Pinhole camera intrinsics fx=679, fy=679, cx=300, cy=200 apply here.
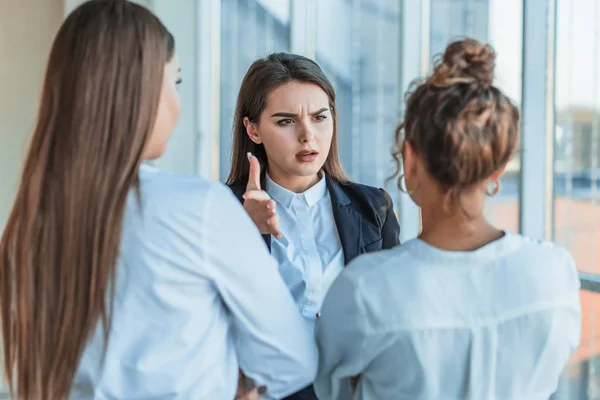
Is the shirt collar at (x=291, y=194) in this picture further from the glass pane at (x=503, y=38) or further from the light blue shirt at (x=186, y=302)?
the glass pane at (x=503, y=38)

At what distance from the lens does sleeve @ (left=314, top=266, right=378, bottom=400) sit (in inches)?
42.6

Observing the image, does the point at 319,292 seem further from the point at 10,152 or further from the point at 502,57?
the point at 10,152

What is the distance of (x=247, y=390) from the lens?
1175mm

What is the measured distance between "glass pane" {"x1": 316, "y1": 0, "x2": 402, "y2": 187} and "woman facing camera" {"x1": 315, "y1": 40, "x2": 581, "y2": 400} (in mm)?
2441

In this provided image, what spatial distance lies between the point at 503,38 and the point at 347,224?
4.83 ft

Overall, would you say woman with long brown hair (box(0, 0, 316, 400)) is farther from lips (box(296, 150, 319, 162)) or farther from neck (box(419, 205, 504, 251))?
lips (box(296, 150, 319, 162))

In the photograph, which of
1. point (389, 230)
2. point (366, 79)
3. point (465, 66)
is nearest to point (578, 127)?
point (389, 230)

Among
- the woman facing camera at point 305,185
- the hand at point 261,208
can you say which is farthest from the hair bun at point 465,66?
the woman facing camera at point 305,185

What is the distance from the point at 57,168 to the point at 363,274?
50cm

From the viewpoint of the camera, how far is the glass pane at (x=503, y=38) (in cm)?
256

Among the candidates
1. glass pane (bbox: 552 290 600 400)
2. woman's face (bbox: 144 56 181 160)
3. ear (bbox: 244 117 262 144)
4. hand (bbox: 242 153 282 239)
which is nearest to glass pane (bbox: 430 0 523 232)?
glass pane (bbox: 552 290 600 400)

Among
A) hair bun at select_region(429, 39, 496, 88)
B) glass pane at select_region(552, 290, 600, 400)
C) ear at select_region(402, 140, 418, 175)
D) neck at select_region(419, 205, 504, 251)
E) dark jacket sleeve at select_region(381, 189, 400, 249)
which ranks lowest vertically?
glass pane at select_region(552, 290, 600, 400)

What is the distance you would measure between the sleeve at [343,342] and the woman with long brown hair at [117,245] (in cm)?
10

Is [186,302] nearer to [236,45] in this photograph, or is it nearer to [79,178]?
[79,178]
